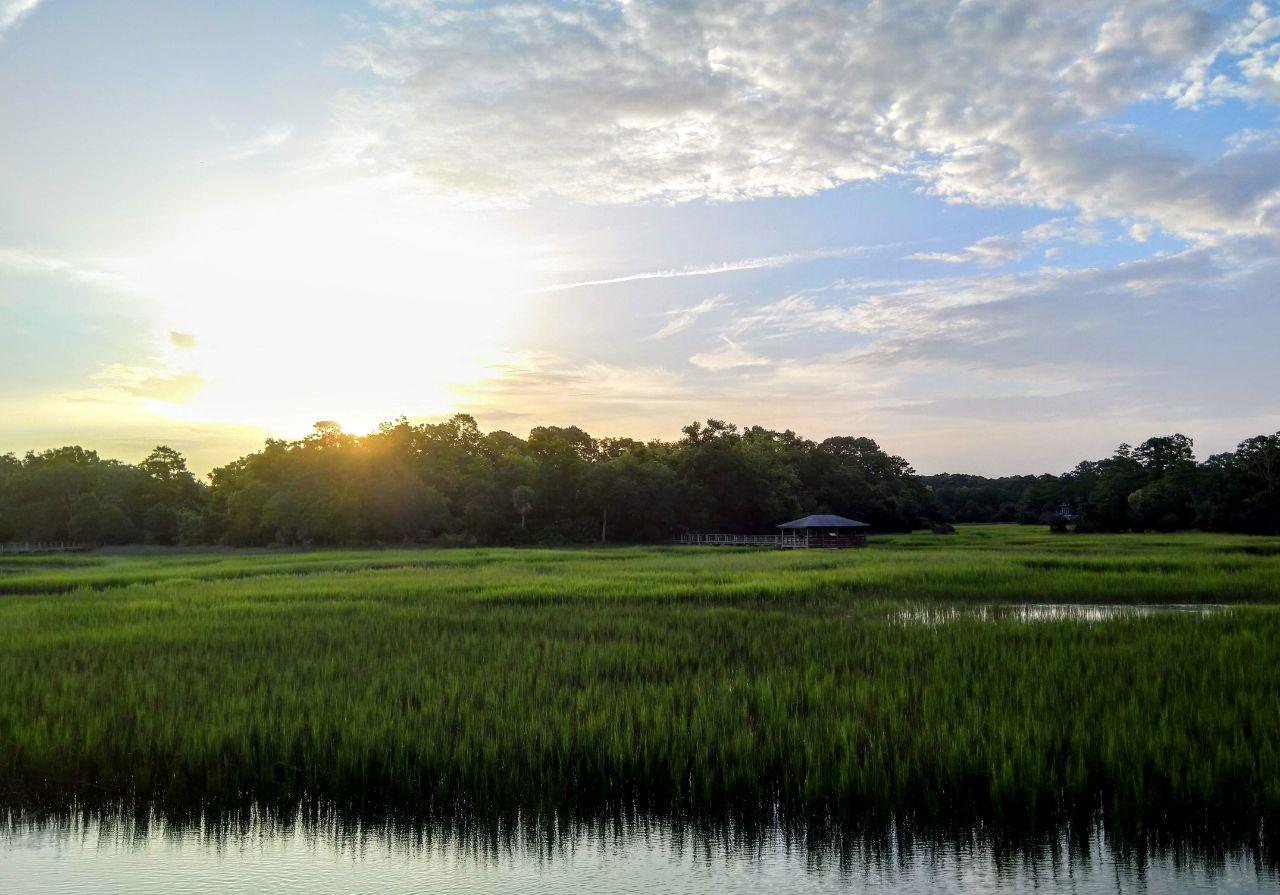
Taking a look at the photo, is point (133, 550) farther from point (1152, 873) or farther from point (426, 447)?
point (1152, 873)

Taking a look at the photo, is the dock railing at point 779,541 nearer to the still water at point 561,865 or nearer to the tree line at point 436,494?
the tree line at point 436,494

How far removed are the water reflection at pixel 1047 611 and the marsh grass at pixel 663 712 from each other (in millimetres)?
346

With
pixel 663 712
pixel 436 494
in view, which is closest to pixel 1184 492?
pixel 436 494

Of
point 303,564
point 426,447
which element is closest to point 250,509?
point 426,447

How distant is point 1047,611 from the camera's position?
15.6m

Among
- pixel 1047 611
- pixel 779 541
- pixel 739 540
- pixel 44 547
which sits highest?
pixel 1047 611

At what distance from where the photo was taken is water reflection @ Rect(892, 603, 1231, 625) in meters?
13.8

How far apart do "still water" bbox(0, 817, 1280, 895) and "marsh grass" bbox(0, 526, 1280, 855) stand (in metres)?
0.40

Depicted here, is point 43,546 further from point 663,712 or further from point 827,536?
point 663,712

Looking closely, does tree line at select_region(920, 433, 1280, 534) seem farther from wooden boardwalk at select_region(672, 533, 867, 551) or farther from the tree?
the tree

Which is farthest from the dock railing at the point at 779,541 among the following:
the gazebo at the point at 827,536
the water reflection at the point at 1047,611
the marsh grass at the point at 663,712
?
the marsh grass at the point at 663,712

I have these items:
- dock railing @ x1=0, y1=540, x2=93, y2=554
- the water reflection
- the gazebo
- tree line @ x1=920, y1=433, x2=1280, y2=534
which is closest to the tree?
the gazebo

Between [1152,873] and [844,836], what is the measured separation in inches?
64.7

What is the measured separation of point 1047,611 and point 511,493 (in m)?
45.9
